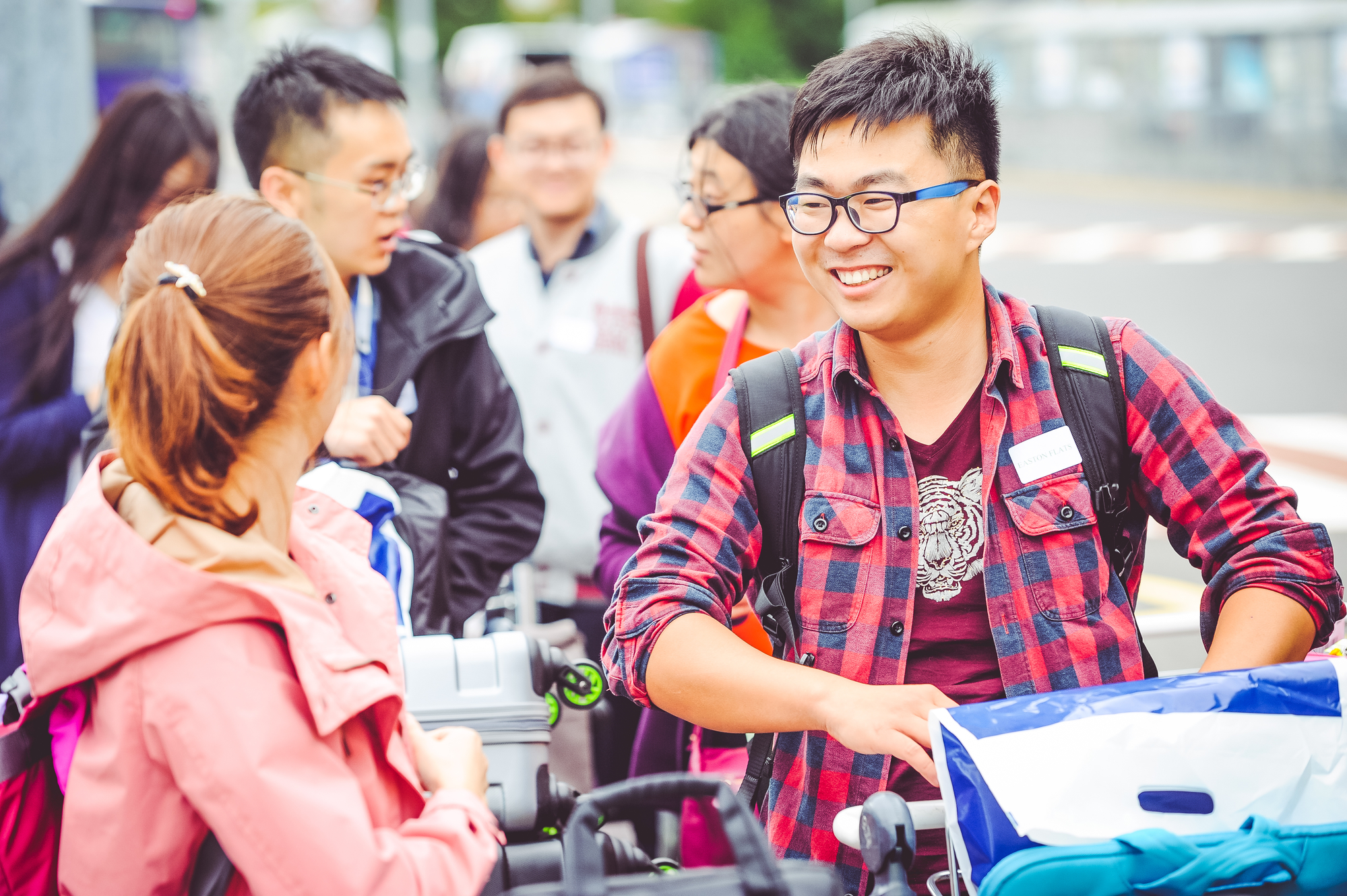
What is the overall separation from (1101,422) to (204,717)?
1463 millimetres

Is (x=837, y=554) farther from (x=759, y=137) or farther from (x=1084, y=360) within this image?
(x=759, y=137)

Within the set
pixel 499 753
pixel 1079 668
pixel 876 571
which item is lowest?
pixel 499 753

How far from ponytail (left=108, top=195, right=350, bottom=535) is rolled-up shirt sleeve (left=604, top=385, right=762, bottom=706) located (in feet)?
2.09

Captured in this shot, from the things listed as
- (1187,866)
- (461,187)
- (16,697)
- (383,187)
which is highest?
(461,187)

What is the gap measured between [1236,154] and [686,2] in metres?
37.6

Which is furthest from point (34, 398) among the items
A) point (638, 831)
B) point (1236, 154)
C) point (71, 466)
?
point (1236, 154)

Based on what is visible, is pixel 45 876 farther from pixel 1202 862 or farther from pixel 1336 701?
pixel 1336 701

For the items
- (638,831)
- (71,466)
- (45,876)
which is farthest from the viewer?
(71,466)

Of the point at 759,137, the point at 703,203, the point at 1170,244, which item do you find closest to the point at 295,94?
the point at 703,203

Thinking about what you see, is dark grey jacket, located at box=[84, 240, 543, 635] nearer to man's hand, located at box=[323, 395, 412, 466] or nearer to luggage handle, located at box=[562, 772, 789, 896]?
man's hand, located at box=[323, 395, 412, 466]

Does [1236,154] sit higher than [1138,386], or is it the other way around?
[1236,154]

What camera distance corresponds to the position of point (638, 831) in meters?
3.58

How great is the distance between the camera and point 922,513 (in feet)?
7.13

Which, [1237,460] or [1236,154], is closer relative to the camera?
[1237,460]
